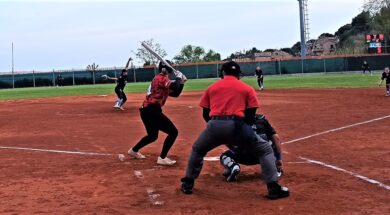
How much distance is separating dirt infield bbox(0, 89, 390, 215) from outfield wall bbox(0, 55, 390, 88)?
50.2 meters

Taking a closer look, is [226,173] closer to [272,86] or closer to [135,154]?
[135,154]

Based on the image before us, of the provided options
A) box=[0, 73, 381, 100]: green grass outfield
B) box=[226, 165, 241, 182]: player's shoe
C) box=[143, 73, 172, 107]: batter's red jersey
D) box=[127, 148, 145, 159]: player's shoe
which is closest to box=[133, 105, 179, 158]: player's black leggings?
box=[143, 73, 172, 107]: batter's red jersey

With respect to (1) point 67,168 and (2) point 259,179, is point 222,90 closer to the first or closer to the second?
(2) point 259,179

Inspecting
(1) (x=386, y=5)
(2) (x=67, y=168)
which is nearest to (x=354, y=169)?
(2) (x=67, y=168)

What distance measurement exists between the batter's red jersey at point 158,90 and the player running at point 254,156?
1794mm

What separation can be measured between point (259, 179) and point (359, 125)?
695 cm

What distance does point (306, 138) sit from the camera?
12.1 meters

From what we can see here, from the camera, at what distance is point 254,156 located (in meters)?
7.61

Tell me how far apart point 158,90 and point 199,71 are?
57.4 m

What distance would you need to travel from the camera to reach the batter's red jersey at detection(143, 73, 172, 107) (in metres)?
9.14

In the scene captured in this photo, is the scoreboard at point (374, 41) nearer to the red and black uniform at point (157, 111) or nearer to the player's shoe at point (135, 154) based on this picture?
the player's shoe at point (135, 154)

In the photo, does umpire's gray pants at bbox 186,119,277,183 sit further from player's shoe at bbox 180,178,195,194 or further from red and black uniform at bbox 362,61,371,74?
red and black uniform at bbox 362,61,371,74

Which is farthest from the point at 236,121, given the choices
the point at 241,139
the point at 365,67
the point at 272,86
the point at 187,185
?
the point at 365,67

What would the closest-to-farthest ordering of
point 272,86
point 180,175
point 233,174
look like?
point 233,174
point 180,175
point 272,86
